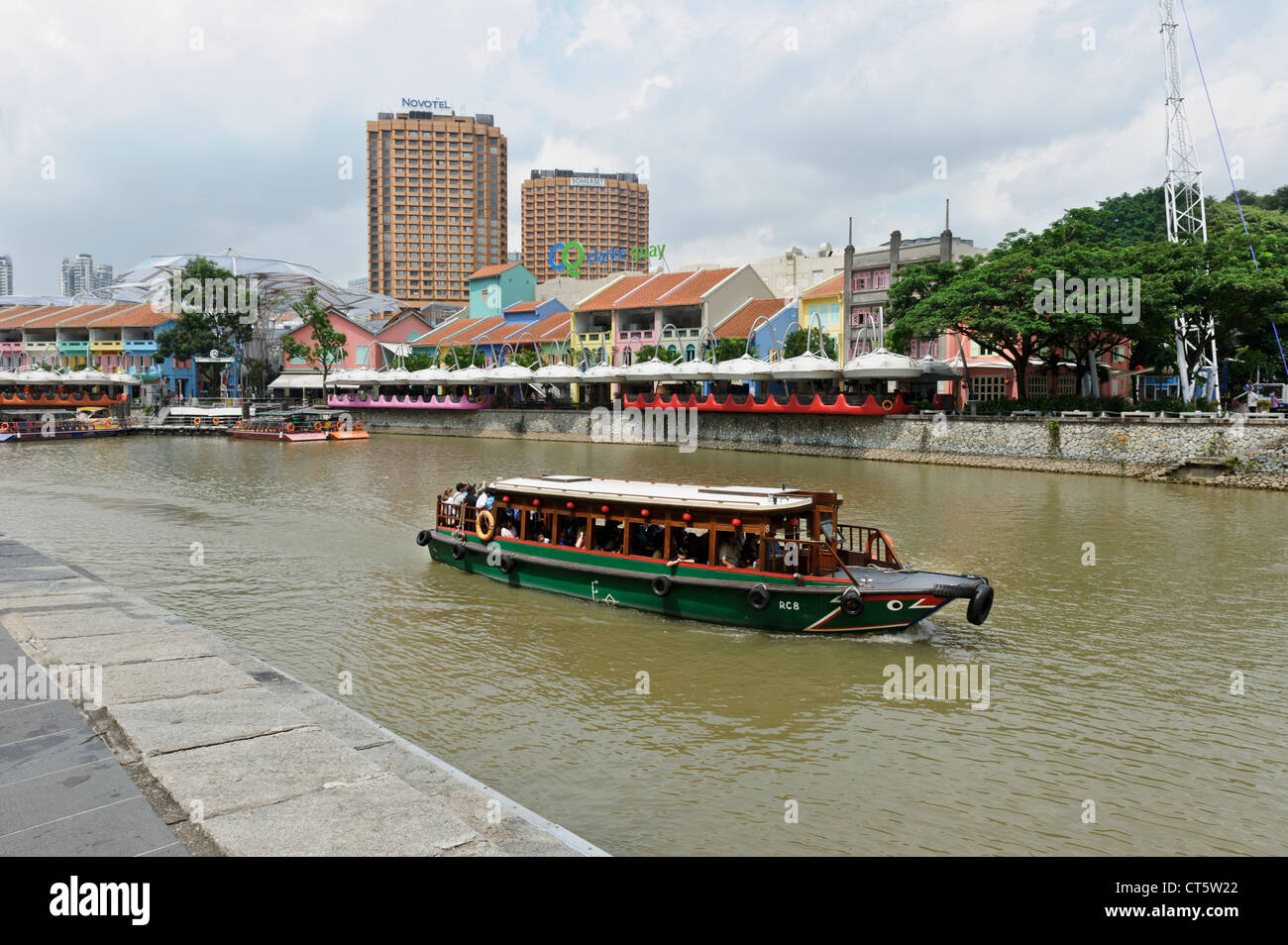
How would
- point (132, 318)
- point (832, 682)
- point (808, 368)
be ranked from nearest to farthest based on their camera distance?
point (832, 682) < point (808, 368) < point (132, 318)

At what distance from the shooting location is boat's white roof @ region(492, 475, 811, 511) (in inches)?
559

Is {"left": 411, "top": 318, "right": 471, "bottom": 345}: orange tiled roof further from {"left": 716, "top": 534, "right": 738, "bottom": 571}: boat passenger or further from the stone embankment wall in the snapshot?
{"left": 716, "top": 534, "right": 738, "bottom": 571}: boat passenger

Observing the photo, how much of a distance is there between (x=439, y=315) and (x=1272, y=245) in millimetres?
77762

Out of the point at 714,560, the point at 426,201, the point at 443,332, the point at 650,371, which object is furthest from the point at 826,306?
the point at 426,201

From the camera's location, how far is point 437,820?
5977mm

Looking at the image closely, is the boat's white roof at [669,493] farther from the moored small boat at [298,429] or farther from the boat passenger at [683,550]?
the moored small boat at [298,429]

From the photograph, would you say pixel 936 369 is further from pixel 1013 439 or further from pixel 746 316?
pixel 746 316

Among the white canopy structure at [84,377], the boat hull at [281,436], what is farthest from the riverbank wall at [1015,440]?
the white canopy structure at [84,377]

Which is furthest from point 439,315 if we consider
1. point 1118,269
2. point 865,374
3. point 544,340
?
point 1118,269

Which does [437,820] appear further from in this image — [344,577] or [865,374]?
[865,374]

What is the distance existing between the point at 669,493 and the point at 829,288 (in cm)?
4495

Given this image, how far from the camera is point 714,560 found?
47.7 feet

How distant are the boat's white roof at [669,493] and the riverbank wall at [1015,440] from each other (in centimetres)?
2424

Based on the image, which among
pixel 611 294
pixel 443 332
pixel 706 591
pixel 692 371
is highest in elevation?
pixel 611 294
